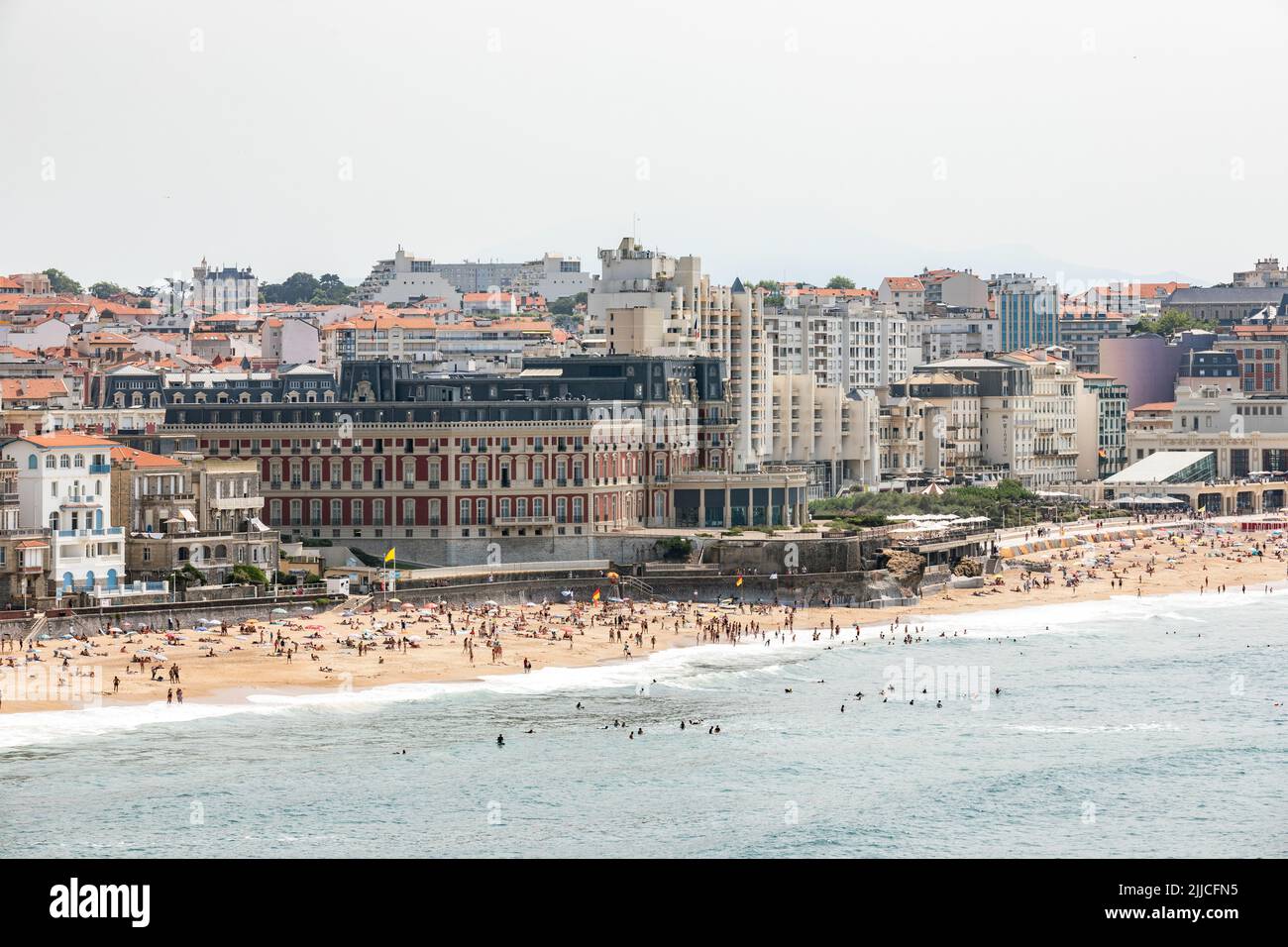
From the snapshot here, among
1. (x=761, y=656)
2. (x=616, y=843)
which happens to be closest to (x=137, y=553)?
(x=761, y=656)

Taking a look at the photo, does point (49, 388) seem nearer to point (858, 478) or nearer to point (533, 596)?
point (533, 596)

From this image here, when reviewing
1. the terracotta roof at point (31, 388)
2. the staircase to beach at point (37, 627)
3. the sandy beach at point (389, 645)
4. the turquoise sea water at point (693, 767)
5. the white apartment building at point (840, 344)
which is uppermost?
the white apartment building at point (840, 344)

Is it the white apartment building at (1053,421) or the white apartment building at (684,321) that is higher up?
the white apartment building at (684,321)

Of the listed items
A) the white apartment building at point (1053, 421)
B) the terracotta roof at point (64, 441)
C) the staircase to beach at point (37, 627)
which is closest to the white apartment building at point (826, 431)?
the white apartment building at point (1053, 421)

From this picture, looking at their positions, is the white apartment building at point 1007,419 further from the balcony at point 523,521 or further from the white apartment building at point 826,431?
the balcony at point 523,521

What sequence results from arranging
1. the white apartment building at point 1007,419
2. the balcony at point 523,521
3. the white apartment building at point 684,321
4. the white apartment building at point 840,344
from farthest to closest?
the white apartment building at point 1007,419 → the white apartment building at point 840,344 → the white apartment building at point 684,321 → the balcony at point 523,521

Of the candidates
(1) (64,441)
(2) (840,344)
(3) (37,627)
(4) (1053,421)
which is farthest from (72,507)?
(4) (1053,421)

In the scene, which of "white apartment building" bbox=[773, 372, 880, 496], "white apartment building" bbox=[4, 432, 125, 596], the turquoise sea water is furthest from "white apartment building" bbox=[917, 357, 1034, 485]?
"white apartment building" bbox=[4, 432, 125, 596]
